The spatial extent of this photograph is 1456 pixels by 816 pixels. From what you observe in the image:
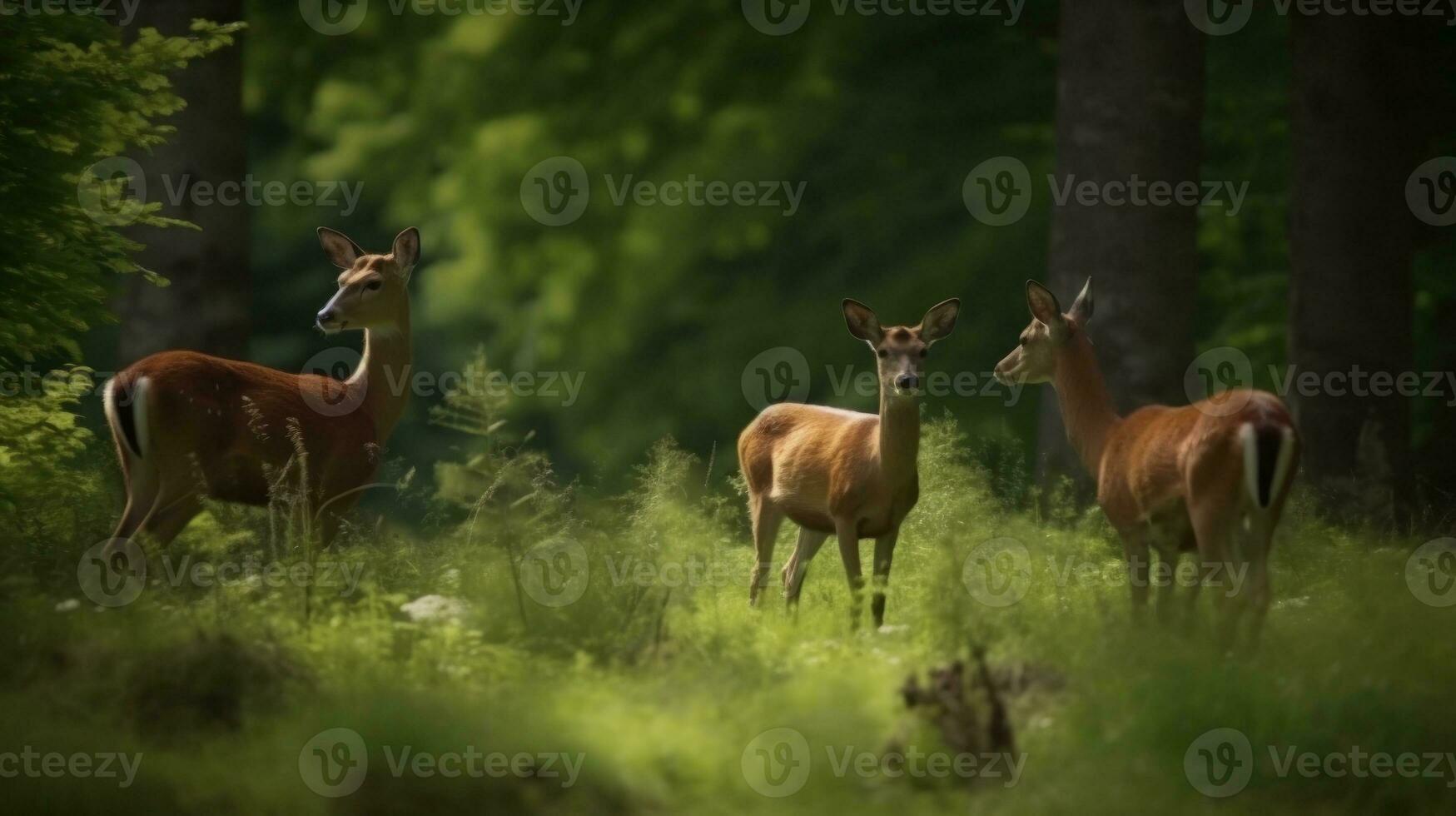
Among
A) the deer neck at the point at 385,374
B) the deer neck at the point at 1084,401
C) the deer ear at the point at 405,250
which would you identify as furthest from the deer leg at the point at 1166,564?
the deer ear at the point at 405,250

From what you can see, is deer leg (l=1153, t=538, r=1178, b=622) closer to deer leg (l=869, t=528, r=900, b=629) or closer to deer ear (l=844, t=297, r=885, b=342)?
deer leg (l=869, t=528, r=900, b=629)

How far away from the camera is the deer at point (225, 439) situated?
28.4ft

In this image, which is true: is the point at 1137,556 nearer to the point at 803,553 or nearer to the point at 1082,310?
the point at 1082,310

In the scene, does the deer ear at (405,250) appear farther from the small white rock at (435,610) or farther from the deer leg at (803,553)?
the deer leg at (803,553)

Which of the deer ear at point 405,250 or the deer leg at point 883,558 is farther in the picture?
the deer ear at point 405,250

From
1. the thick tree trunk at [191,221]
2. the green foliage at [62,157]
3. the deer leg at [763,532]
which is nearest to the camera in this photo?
the green foliage at [62,157]

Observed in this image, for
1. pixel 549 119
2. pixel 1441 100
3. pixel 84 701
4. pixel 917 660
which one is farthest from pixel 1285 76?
pixel 84 701

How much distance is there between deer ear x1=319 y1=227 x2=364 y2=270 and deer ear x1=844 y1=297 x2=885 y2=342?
9.24ft

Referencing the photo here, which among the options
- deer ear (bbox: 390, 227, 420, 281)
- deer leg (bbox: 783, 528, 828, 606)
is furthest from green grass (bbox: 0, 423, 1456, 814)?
deer ear (bbox: 390, 227, 420, 281)

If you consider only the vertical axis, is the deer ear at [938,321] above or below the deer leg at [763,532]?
above

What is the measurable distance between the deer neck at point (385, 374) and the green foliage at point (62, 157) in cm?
138

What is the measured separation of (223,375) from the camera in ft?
29.1

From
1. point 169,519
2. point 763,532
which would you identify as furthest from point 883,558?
point 169,519

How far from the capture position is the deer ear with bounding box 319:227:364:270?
995 cm
